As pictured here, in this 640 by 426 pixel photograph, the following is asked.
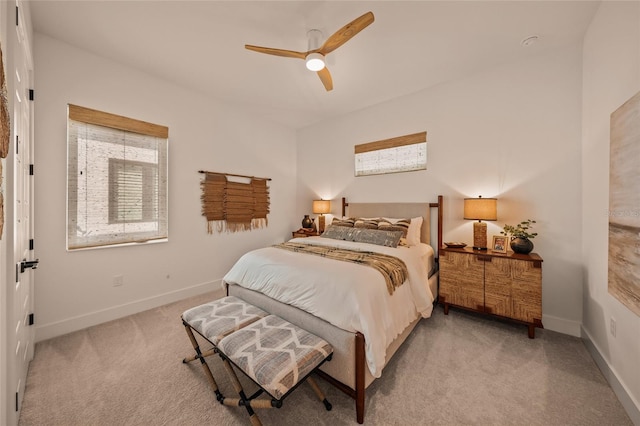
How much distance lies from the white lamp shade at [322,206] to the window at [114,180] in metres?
2.35

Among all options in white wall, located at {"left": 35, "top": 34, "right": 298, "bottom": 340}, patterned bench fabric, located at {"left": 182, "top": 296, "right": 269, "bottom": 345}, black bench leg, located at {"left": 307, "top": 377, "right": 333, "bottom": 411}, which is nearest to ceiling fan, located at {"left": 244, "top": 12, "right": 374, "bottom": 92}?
white wall, located at {"left": 35, "top": 34, "right": 298, "bottom": 340}

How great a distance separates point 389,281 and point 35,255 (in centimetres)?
330

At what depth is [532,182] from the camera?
2.74 metres

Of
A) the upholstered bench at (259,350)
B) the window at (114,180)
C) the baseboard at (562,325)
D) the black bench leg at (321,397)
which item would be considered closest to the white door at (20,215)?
the window at (114,180)

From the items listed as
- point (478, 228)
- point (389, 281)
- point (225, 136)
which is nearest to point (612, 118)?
point (478, 228)

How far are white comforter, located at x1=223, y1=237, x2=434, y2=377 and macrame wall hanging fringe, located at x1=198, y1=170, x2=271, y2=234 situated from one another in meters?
1.43

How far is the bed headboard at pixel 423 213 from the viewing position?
334cm

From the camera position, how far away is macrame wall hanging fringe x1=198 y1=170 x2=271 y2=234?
3.70m

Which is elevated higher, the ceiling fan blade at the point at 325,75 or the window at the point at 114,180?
the ceiling fan blade at the point at 325,75

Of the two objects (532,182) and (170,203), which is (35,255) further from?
(532,182)

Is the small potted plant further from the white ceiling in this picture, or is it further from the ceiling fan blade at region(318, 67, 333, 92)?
the ceiling fan blade at region(318, 67, 333, 92)

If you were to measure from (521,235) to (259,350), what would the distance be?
2833 millimetres

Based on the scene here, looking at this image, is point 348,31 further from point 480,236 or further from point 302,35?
point 480,236

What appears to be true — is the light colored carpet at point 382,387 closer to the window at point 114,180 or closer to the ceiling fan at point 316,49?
the window at point 114,180
